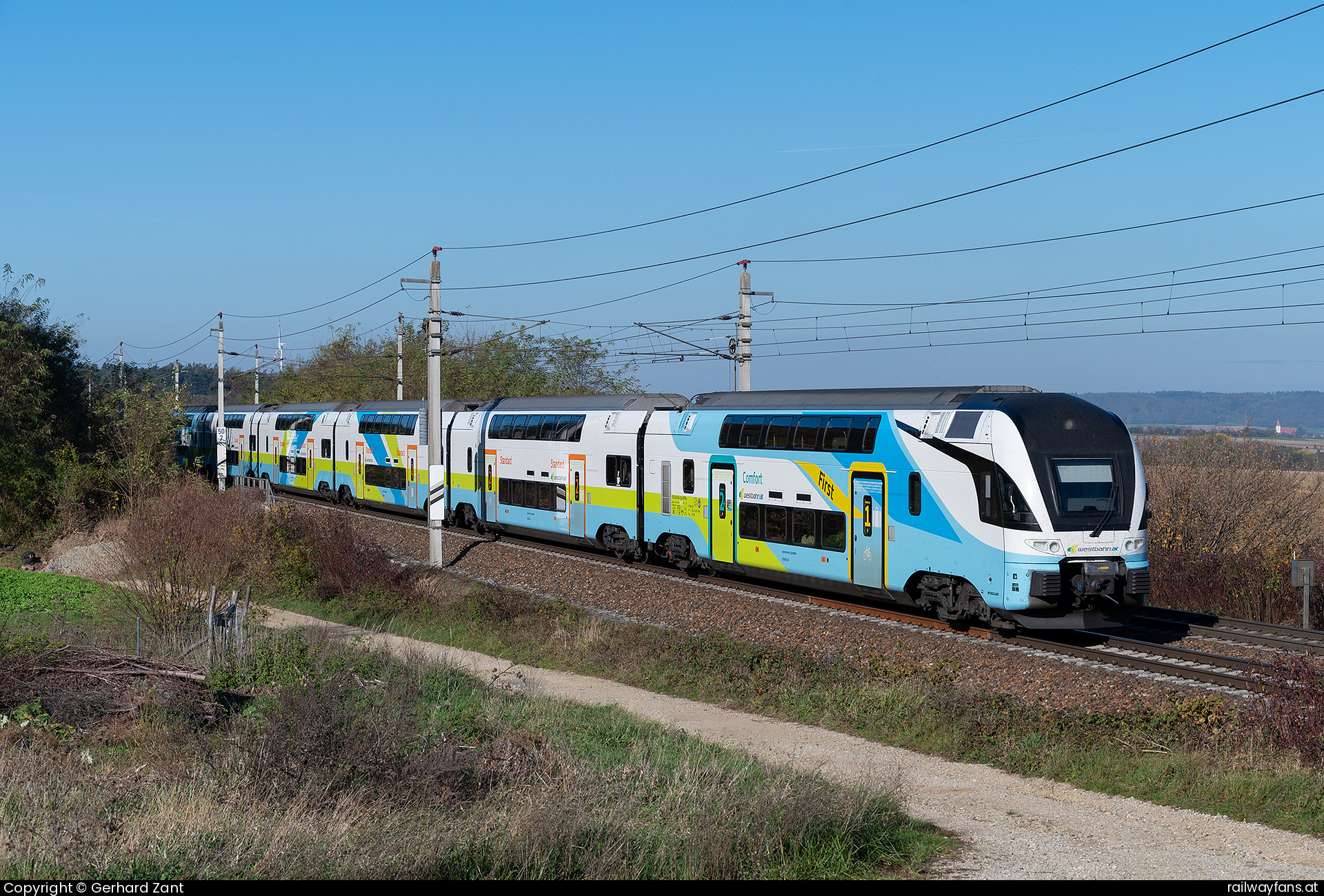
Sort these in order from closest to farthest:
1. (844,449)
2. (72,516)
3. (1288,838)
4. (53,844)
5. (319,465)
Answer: (53,844), (1288,838), (844,449), (72,516), (319,465)

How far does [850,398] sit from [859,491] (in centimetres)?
171

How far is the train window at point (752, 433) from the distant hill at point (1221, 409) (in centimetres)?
15857

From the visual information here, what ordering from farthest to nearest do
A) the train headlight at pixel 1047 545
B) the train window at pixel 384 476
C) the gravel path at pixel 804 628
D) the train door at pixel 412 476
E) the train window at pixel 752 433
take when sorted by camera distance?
the train window at pixel 384 476, the train door at pixel 412 476, the train window at pixel 752 433, the train headlight at pixel 1047 545, the gravel path at pixel 804 628

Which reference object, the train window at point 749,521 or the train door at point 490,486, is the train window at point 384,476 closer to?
the train door at point 490,486

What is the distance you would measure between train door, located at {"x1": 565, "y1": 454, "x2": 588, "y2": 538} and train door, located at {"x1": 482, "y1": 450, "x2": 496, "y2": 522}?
3.86 meters

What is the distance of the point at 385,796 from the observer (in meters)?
8.84

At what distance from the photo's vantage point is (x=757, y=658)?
1625 cm

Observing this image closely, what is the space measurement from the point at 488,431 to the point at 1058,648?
58.1 ft

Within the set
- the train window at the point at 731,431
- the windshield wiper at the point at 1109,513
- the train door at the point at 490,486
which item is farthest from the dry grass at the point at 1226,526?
the train door at the point at 490,486

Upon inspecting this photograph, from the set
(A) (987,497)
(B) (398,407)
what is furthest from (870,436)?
(B) (398,407)

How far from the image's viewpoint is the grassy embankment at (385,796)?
687 cm

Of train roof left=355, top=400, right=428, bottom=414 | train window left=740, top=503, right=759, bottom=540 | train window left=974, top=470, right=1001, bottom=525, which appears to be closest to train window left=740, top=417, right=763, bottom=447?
train window left=740, top=503, right=759, bottom=540

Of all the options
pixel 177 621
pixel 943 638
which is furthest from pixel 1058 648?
pixel 177 621

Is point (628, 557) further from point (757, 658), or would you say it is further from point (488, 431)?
point (757, 658)
